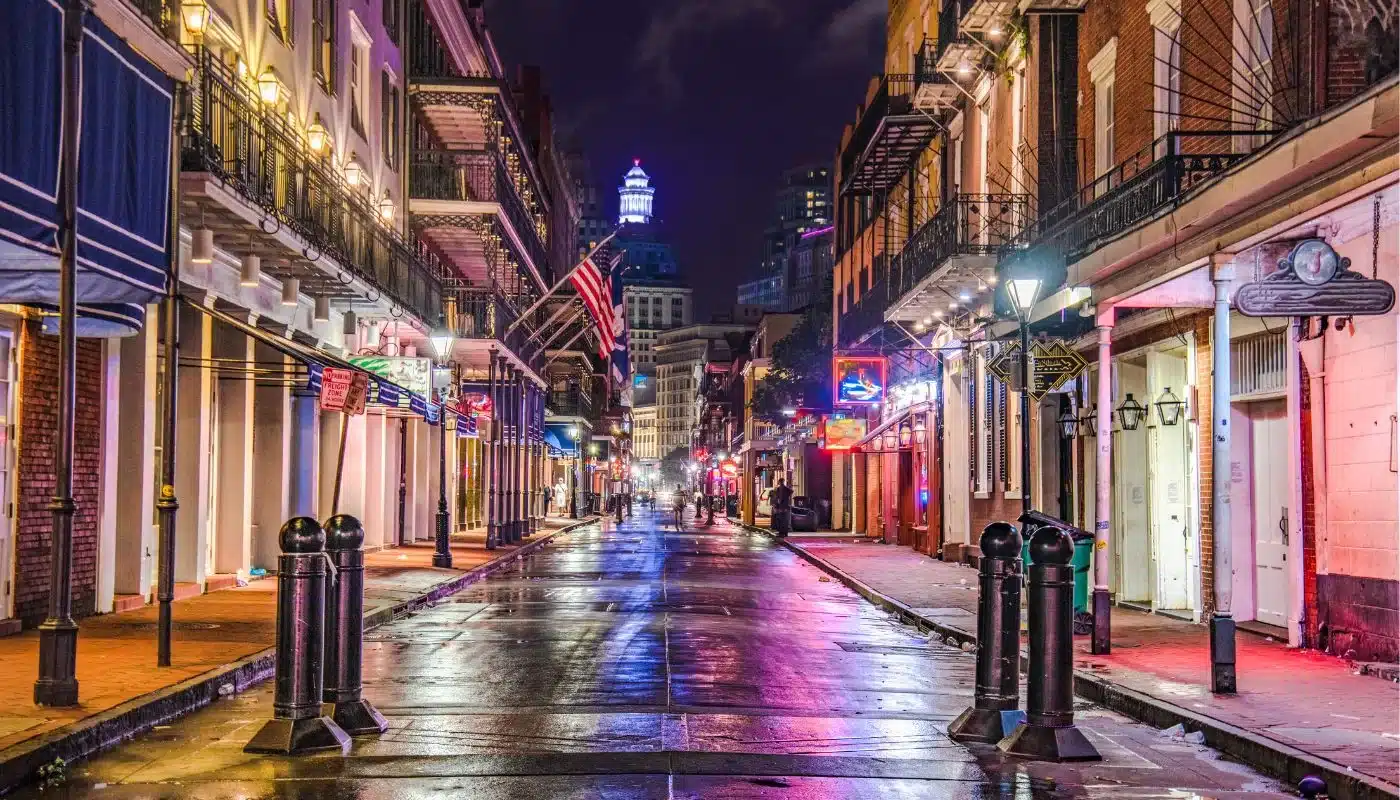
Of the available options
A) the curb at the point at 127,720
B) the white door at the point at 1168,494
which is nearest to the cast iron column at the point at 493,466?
the white door at the point at 1168,494

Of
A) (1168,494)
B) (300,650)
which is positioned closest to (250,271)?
(1168,494)

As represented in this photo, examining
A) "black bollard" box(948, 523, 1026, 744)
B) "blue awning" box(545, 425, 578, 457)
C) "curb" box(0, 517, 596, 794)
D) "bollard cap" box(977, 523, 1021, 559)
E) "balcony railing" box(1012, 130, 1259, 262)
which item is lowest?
"curb" box(0, 517, 596, 794)

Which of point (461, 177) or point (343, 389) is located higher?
point (461, 177)

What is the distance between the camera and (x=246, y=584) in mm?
21766

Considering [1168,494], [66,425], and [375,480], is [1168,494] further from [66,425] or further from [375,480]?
[375,480]

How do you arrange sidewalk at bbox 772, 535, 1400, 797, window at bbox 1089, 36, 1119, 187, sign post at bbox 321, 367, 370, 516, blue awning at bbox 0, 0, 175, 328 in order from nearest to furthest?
sidewalk at bbox 772, 535, 1400, 797, blue awning at bbox 0, 0, 175, 328, sign post at bbox 321, 367, 370, 516, window at bbox 1089, 36, 1119, 187

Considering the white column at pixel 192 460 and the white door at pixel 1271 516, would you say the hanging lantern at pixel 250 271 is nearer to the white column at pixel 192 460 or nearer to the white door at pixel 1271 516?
the white column at pixel 192 460

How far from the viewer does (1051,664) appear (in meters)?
9.02

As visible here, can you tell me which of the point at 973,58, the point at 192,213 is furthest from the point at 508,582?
the point at 973,58

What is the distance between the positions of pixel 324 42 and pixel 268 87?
5309 millimetres

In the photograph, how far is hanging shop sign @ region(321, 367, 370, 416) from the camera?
744 inches

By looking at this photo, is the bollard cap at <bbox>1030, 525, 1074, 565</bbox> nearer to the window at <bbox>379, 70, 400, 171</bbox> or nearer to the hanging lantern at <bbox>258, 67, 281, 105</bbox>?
the hanging lantern at <bbox>258, 67, 281, 105</bbox>

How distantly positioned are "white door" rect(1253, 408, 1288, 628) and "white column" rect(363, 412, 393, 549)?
2078 cm

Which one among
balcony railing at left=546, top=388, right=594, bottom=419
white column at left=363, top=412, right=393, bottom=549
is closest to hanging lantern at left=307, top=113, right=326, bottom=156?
white column at left=363, top=412, right=393, bottom=549
